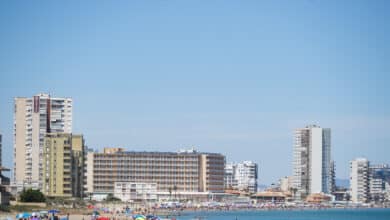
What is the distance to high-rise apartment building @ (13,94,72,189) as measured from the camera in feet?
614

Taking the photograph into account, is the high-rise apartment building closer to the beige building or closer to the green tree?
the beige building

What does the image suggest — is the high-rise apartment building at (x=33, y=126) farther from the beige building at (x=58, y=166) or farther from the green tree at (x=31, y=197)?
the green tree at (x=31, y=197)

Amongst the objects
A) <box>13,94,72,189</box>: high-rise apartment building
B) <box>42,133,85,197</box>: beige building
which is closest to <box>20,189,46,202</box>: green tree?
<box>42,133,85,197</box>: beige building

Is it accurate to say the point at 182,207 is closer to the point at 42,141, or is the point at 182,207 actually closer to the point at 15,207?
the point at 42,141

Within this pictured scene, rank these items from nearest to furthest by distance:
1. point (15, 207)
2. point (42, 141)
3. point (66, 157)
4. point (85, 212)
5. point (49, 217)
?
point (49, 217)
point (15, 207)
point (85, 212)
point (66, 157)
point (42, 141)

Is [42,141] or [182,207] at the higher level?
[42,141]

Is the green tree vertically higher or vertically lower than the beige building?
lower

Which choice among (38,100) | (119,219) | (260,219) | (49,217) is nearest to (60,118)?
(38,100)

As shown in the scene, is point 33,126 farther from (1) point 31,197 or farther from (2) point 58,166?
(1) point 31,197

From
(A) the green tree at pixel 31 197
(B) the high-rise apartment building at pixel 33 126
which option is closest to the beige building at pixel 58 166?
(B) the high-rise apartment building at pixel 33 126

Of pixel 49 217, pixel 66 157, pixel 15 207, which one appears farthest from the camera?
pixel 66 157

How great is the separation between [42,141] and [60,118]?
7337mm

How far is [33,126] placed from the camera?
188 metres

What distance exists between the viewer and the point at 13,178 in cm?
19050
